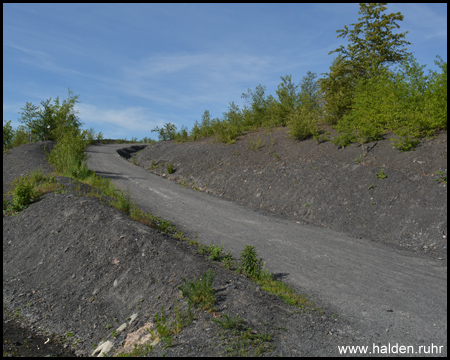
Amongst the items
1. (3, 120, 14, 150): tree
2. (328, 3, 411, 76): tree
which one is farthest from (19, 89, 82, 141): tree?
(328, 3, 411, 76): tree

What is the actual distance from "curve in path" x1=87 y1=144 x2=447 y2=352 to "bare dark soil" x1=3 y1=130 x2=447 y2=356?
2.13 feet

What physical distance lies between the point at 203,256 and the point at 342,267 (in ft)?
9.37

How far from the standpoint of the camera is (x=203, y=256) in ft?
24.8

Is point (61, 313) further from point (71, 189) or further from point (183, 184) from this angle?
point (183, 184)

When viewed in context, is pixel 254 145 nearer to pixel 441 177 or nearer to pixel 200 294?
pixel 441 177

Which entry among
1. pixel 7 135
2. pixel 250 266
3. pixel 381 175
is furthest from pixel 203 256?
pixel 7 135

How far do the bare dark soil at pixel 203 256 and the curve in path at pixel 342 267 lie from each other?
650mm

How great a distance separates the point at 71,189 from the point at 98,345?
21.9 feet

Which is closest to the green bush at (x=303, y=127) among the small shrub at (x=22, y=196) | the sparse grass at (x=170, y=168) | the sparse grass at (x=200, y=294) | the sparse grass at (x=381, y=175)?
the sparse grass at (x=381, y=175)

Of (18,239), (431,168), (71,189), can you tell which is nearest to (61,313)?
(18,239)

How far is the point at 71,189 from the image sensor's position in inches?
438

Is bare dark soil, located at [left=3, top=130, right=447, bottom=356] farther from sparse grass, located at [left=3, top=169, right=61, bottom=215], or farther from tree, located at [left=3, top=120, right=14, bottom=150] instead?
tree, located at [left=3, top=120, right=14, bottom=150]

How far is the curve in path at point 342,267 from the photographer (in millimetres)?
5305

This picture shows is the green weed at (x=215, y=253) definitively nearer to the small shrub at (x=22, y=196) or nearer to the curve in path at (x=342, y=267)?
the curve in path at (x=342, y=267)
